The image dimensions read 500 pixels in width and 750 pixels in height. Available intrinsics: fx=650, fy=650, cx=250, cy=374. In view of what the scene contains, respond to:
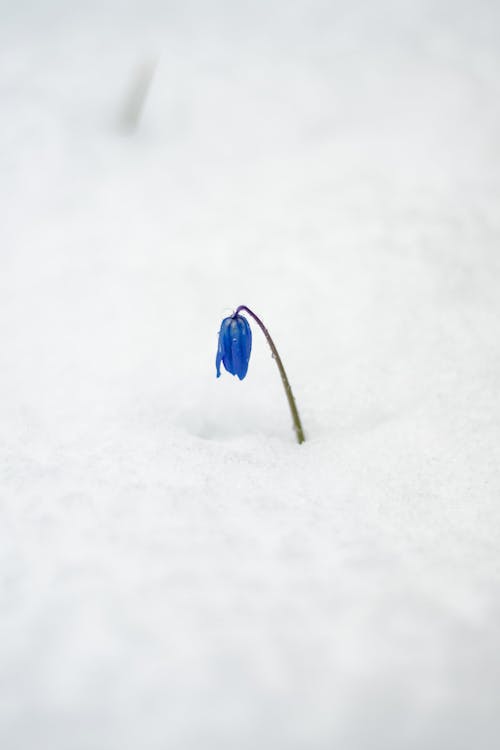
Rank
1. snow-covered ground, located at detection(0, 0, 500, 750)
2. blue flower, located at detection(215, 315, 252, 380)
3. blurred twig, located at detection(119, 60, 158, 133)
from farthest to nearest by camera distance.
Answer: blurred twig, located at detection(119, 60, 158, 133) < blue flower, located at detection(215, 315, 252, 380) < snow-covered ground, located at detection(0, 0, 500, 750)

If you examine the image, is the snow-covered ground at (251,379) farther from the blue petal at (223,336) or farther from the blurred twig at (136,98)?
the blue petal at (223,336)

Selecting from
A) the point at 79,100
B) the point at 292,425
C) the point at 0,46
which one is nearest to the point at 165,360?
the point at 292,425

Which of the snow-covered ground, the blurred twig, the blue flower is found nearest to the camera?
the snow-covered ground

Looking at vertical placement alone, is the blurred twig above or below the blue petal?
above

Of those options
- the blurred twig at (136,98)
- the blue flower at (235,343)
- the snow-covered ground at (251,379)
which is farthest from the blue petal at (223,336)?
the blurred twig at (136,98)

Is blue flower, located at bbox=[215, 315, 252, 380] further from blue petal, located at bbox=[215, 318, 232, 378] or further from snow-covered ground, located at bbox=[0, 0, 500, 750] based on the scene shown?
snow-covered ground, located at bbox=[0, 0, 500, 750]

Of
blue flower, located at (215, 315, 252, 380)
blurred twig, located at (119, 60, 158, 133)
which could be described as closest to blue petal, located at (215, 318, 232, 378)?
blue flower, located at (215, 315, 252, 380)

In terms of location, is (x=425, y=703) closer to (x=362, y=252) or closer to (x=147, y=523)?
(x=147, y=523)
